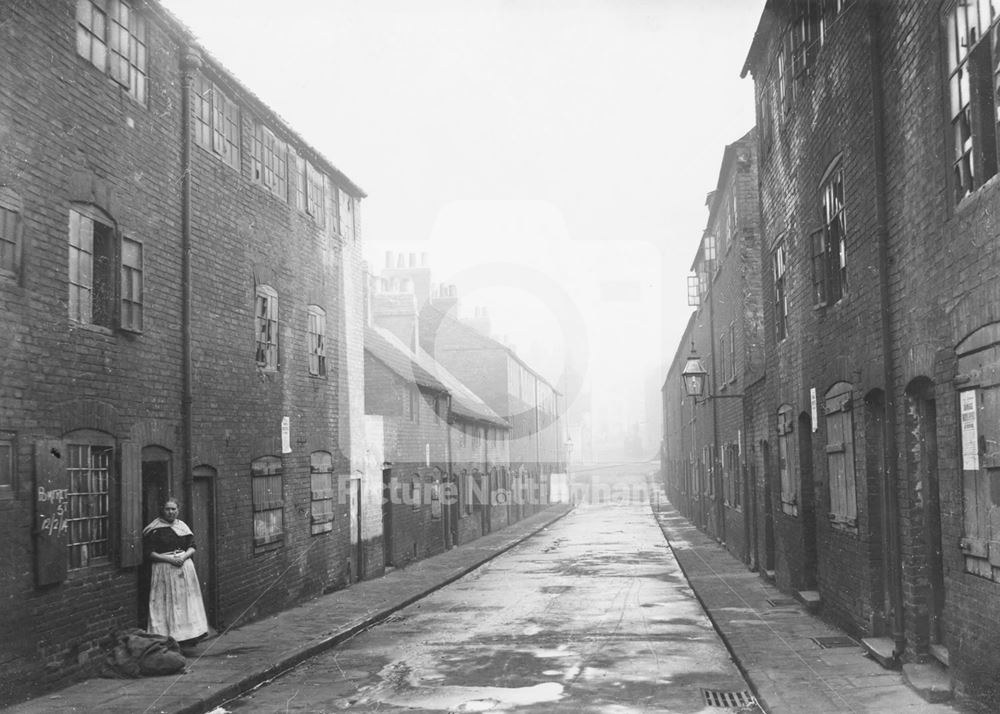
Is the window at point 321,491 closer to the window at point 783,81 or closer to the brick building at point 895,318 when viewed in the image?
the brick building at point 895,318

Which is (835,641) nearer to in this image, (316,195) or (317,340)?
(317,340)

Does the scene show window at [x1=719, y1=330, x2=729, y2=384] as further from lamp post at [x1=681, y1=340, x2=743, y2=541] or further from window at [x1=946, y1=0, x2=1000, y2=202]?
window at [x1=946, y1=0, x2=1000, y2=202]

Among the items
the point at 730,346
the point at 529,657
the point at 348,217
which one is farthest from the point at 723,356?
the point at 529,657

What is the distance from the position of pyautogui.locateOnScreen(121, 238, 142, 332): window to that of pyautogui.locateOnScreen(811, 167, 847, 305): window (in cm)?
800

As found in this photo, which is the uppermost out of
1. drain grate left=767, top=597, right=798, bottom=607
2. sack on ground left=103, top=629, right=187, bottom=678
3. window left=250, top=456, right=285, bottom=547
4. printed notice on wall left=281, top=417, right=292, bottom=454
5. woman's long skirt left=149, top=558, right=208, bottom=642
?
printed notice on wall left=281, top=417, right=292, bottom=454

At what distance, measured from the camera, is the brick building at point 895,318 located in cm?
739

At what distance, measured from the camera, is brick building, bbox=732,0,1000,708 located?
739 cm

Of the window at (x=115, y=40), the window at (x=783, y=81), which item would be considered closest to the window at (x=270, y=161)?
the window at (x=115, y=40)

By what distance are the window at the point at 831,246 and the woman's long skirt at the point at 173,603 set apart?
814cm

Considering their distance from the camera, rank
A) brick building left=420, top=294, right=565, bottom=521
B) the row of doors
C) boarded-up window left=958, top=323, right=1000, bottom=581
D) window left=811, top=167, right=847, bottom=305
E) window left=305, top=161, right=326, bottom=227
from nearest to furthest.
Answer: boarded-up window left=958, top=323, right=1000, bottom=581
the row of doors
window left=811, top=167, right=847, bottom=305
window left=305, top=161, right=326, bottom=227
brick building left=420, top=294, right=565, bottom=521

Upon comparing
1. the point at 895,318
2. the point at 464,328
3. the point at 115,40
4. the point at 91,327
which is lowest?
the point at 895,318

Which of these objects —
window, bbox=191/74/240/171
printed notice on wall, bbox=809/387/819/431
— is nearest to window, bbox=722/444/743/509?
printed notice on wall, bbox=809/387/819/431

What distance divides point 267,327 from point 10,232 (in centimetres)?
664

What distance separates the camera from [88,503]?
10.7m
